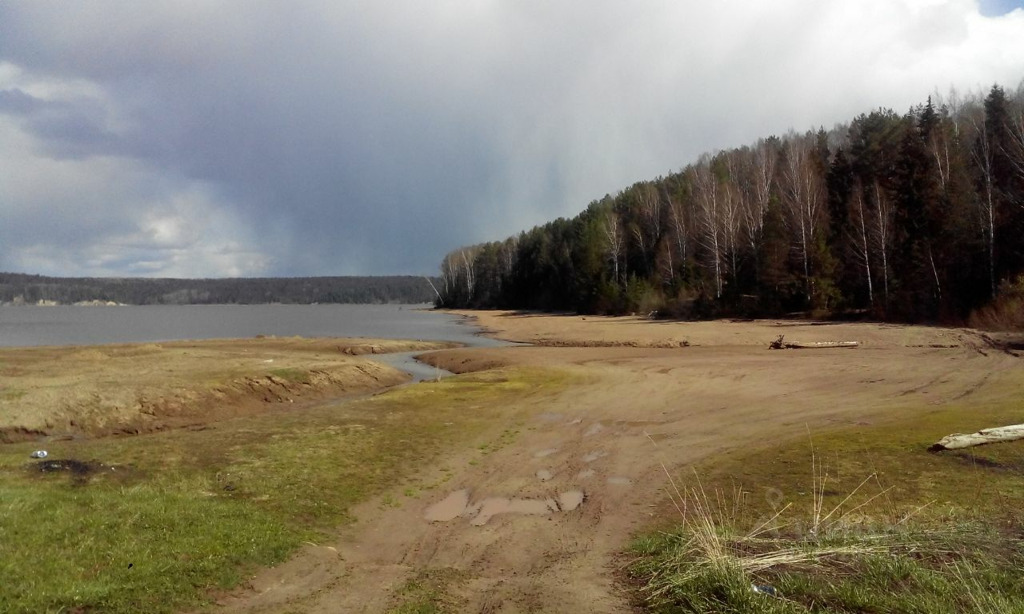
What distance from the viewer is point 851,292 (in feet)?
176

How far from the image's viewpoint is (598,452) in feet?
49.4

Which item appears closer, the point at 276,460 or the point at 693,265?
the point at 276,460

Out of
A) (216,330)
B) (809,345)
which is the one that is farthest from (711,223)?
(216,330)

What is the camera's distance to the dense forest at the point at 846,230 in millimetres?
44469

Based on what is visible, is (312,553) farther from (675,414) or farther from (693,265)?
(693,265)

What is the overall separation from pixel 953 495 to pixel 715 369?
1940 cm

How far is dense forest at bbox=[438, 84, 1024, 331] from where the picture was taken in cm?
4447

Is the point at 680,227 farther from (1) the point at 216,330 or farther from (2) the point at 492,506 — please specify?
(2) the point at 492,506

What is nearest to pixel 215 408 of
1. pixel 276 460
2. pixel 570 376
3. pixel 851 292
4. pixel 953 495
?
pixel 276 460

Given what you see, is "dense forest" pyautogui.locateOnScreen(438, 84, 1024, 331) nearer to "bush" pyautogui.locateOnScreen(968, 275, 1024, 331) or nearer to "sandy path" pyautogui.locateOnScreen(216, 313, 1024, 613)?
"bush" pyautogui.locateOnScreen(968, 275, 1024, 331)

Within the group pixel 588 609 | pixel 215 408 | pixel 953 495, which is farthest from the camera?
pixel 215 408

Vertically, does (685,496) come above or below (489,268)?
below

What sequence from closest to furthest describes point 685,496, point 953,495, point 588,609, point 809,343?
1. point 588,609
2. point 953,495
3. point 685,496
4. point 809,343

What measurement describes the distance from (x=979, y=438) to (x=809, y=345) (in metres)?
25.9
